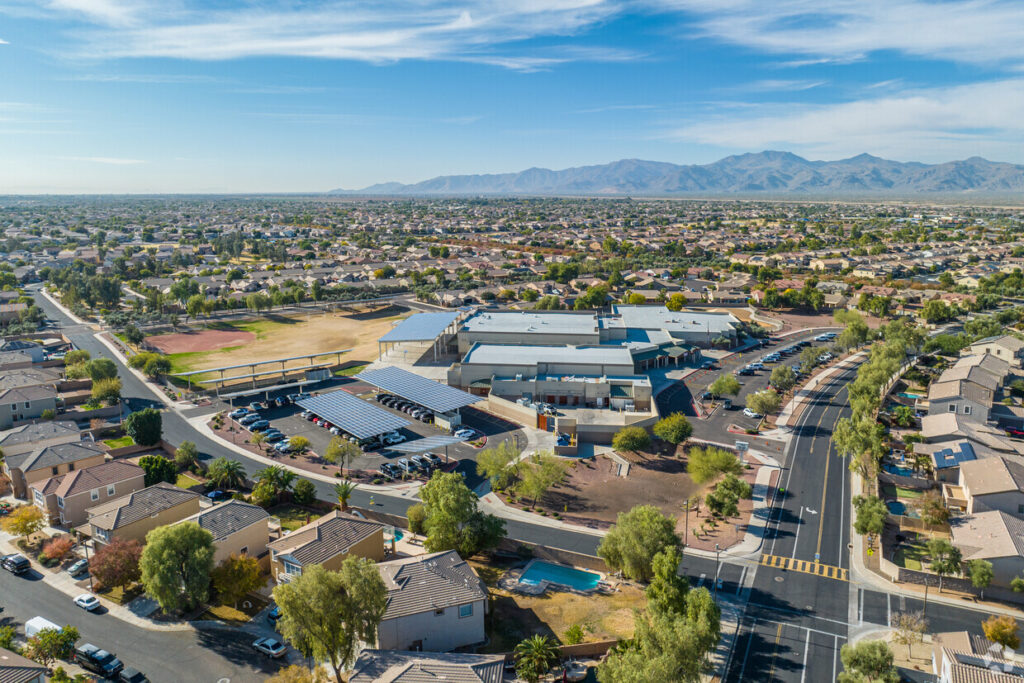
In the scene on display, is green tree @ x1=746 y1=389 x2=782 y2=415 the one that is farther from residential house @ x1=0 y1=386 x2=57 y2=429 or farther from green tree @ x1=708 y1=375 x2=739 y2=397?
residential house @ x1=0 y1=386 x2=57 y2=429

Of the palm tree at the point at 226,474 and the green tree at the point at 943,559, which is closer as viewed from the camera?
→ the green tree at the point at 943,559

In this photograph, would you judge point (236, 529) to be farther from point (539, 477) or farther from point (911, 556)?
point (911, 556)

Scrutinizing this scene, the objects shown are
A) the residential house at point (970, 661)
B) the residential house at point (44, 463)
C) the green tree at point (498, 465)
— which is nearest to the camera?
A: the residential house at point (970, 661)

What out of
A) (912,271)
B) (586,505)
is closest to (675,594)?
(586,505)

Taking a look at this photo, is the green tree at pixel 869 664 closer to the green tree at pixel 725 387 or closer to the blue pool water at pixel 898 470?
the blue pool water at pixel 898 470

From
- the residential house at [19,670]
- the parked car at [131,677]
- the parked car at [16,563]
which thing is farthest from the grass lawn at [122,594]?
the residential house at [19,670]

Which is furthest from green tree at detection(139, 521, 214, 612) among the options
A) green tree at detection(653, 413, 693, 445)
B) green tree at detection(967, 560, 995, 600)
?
green tree at detection(967, 560, 995, 600)

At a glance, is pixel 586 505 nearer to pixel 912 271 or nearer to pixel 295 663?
pixel 295 663
